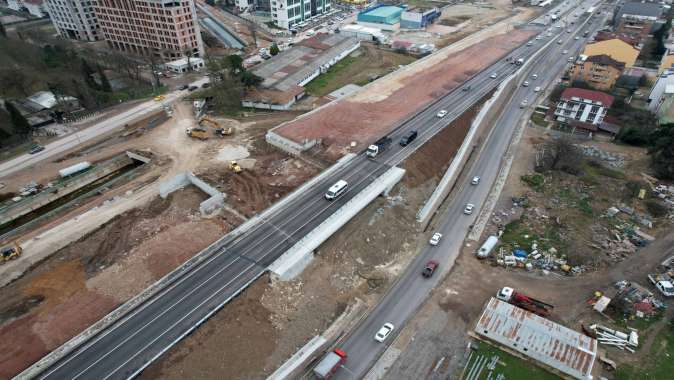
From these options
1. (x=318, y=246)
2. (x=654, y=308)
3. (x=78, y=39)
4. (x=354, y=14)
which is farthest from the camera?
(x=354, y=14)

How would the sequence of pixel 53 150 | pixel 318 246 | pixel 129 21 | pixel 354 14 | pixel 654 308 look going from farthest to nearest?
pixel 354 14
pixel 129 21
pixel 53 150
pixel 318 246
pixel 654 308

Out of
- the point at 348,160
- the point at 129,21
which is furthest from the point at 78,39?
the point at 348,160

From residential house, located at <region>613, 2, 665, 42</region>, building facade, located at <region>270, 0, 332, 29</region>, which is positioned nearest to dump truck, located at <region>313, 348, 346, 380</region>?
building facade, located at <region>270, 0, 332, 29</region>

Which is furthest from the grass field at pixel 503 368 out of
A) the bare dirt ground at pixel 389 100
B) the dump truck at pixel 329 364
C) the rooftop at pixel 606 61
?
the rooftop at pixel 606 61

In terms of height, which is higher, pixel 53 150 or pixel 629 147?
pixel 629 147

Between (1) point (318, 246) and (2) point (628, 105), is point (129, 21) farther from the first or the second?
(2) point (628, 105)

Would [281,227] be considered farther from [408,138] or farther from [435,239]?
[408,138]

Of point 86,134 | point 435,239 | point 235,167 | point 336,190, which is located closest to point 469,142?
point 435,239
